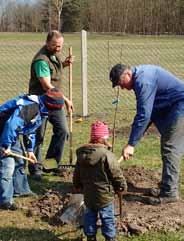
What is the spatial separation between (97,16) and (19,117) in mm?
58471

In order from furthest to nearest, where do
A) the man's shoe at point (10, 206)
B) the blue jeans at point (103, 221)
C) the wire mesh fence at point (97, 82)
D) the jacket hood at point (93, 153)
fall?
the wire mesh fence at point (97, 82) < the man's shoe at point (10, 206) < the blue jeans at point (103, 221) < the jacket hood at point (93, 153)

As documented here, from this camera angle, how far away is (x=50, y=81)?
7031mm

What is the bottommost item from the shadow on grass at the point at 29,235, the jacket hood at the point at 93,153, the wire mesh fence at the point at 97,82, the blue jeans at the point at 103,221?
the wire mesh fence at the point at 97,82

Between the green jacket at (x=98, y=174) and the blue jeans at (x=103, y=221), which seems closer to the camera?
the green jacket at (x=98, y=174)

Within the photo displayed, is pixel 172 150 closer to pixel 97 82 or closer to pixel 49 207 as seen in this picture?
pixel 49 207

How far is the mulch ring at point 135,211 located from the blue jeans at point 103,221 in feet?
1.35

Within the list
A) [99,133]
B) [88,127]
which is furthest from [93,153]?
[88,127]

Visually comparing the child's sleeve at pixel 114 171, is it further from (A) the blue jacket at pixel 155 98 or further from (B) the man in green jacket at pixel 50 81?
(B) the man in green jacket at pixel 50 81

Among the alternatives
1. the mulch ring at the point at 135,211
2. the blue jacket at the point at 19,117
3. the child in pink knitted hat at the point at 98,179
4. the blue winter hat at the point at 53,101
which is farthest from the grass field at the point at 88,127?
the blue winter hat at the point at 53,101

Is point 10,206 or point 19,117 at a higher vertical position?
point 19,117

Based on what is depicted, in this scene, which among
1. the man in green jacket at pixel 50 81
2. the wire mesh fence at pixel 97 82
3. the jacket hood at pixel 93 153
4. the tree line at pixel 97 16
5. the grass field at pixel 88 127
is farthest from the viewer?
the tree line at pixel 97 16

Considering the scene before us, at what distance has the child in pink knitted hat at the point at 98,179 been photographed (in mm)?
4680

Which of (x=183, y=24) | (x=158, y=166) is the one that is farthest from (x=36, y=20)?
(x=158, y=166)

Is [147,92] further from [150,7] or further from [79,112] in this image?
[150,7]
